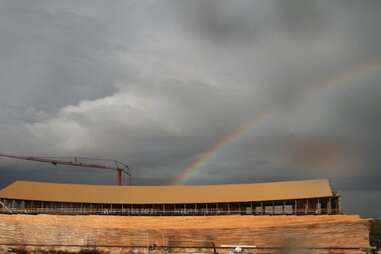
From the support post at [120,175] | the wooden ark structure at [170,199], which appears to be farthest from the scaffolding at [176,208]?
the support post at [120,175]

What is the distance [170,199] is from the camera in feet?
213

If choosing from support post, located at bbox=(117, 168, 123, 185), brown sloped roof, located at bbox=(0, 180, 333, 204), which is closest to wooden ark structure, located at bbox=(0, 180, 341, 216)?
brown sloped roof, located at bbox=(0, 180, 333, 204)

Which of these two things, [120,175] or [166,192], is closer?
[166,192]

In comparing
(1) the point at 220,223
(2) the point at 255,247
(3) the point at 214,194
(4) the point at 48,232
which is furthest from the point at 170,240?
(3) the point at 214,194

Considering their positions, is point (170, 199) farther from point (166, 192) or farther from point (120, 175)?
point (120, 175)

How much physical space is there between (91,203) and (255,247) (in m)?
29.4

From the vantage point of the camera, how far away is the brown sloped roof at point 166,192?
59.2 metres

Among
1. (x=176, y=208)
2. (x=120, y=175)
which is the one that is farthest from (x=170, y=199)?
(x=120, y=175)

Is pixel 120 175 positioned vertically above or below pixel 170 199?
above

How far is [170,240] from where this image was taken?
46.9 metres

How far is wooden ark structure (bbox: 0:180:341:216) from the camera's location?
58.4 m

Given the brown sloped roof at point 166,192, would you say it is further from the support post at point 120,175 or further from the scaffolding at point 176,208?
the support post at point 120,175

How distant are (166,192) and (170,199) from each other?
7.88 ft

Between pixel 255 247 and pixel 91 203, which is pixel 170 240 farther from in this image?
pixel 91 203
